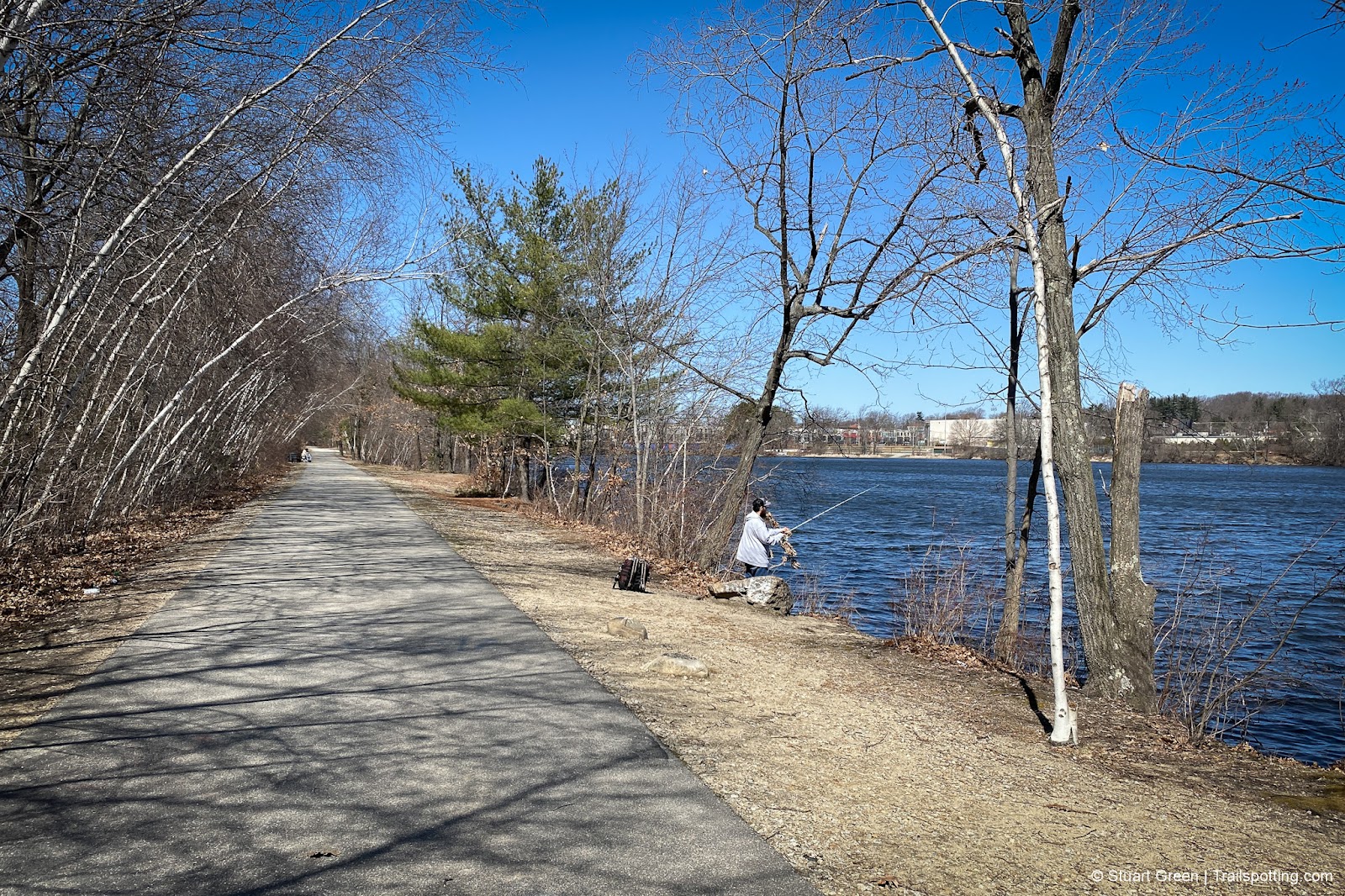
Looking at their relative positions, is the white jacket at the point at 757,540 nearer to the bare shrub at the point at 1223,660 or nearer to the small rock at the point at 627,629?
the bare shrub at the point at 1223,660

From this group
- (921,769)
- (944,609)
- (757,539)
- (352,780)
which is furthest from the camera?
(757,539)

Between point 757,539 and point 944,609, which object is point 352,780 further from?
point 757,539

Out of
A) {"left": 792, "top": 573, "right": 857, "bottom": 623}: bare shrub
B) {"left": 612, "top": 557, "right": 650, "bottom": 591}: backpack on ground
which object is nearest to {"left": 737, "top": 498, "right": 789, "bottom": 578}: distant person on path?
{"left": 792, "top": 573, "right": 857, "bottom": 623}: bare shrub

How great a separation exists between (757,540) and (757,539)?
0.03m

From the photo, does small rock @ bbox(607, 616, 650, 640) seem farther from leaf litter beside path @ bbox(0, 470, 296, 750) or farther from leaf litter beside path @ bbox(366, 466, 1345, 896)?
leaf litter beside path @ bbox(0, 470, 296, 750)

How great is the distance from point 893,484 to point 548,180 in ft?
139

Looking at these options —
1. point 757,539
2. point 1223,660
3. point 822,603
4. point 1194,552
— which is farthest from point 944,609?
point 1194,552

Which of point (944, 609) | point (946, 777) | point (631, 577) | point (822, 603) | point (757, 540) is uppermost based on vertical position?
point (757, 540)

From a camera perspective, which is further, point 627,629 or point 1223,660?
point 627,629

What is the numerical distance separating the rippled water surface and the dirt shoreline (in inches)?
95.6

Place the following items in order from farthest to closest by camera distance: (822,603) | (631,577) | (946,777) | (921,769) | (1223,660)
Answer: (822,603) → (631,577) → (1223,660) → (921,769) → (946,777)

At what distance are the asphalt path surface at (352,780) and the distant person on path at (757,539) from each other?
22.9 feet

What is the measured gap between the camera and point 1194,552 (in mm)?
15008

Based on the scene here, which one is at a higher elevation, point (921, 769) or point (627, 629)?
point (627, 629)
